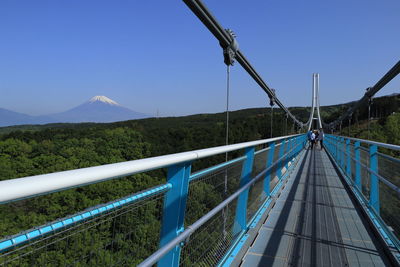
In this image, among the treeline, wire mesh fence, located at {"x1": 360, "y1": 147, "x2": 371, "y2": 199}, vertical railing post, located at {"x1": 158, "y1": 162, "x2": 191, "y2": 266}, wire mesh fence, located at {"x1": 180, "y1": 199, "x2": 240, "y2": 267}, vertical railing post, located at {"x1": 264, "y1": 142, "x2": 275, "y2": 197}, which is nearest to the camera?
vertical railing post, located at {"x1": 158, "y1": 162, "x2": 191, "y2": 266}

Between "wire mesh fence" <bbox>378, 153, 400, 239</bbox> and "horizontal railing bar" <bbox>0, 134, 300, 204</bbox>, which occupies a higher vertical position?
"horizontal railing bar" <bbox>0, 134, 300, 204</bbox>

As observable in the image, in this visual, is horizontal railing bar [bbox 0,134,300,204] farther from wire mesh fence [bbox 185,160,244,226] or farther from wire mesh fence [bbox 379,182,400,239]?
wire mesh fence [bbox 379,182,400,239]

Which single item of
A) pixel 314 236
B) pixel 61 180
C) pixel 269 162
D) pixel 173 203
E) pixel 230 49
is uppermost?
pixel 230 49

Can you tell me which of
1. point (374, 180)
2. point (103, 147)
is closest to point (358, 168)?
point (374, 180)

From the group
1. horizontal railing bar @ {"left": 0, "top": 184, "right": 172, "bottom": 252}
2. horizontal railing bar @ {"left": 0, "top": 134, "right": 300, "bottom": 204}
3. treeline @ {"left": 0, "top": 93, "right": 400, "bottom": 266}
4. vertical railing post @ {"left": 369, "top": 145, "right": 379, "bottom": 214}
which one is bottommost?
treeline @ {"left": 0, "top": 93, "right": 400, "bottom": 266}

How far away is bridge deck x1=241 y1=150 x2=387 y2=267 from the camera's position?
227 centimetres

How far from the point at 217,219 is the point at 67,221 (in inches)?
55.5

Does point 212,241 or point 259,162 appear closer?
point 212,241

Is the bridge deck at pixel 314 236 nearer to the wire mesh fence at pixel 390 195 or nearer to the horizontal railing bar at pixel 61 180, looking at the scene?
the wire mesh fence at pixel 390 195

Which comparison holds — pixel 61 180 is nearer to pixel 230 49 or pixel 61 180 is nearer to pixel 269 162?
pixel 269 162

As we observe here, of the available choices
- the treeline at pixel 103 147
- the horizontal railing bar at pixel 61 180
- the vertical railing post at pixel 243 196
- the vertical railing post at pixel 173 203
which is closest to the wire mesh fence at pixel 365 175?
the vertical railing post at pixel 243 196

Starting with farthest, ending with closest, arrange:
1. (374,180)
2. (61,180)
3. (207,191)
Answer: (374,180) < (207,191) < (61,180)

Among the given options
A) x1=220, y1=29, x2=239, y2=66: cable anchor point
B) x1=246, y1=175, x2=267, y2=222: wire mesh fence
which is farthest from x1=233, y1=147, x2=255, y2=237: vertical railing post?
x1=220, y1=29, x2=239, y2=66: cable anchor point

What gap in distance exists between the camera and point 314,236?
2729 millimetres
